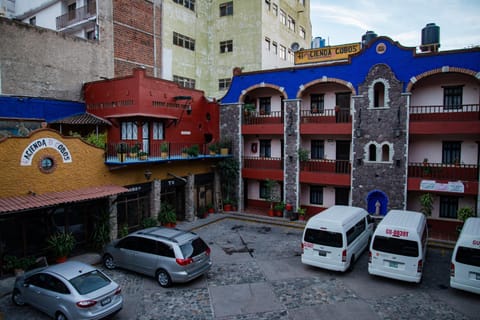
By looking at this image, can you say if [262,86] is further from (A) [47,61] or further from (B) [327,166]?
(A) [47,61]

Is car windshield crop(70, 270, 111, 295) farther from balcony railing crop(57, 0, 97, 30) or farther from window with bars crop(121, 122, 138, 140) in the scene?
balcony railing crop(57, 0, 97, 30)

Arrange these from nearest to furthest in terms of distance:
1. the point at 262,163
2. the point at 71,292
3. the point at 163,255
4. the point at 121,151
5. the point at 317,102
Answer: the point at 71,292
the point at 163,255
the point at 121,151
the point at 317,102
the point at 262,163

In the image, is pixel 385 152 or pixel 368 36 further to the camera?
pixel 368 36

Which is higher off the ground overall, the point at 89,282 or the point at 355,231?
the point at 355,231

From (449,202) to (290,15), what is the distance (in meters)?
27.7

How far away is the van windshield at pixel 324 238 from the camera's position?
13086mm

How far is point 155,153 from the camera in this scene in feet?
66.6

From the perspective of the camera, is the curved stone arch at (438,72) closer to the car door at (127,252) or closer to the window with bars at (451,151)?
the window with bars at (451,151)

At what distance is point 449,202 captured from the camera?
19.5 meters

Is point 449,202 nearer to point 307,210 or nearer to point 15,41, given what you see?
point 307,210

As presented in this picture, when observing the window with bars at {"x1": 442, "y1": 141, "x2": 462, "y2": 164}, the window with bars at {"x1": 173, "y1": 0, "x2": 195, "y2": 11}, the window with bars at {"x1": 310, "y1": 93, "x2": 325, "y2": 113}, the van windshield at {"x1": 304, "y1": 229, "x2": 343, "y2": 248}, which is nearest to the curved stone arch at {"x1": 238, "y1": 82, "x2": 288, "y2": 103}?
the window with bars at {"x1": 310, "y1": 93, "x2": 325, "y2": 113}

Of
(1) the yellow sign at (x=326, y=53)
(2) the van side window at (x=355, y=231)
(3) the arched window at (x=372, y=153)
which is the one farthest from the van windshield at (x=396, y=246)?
(1) the yellow sign at (x=326, y=53)

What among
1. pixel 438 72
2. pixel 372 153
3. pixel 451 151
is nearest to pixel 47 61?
pixel 372 153

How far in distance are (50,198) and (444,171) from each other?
20496 millimetres
